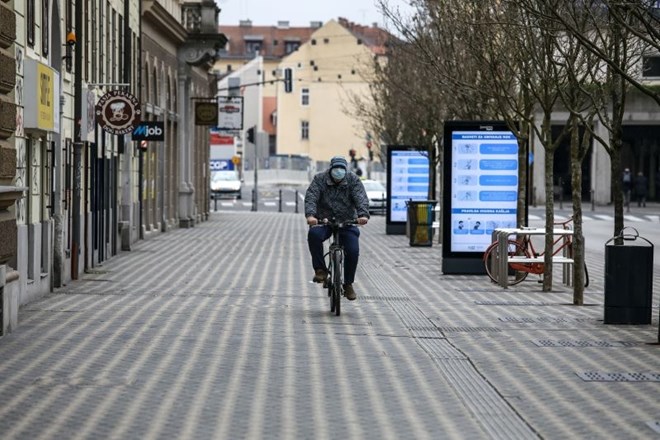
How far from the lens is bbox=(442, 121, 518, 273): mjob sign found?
2533 centimetres

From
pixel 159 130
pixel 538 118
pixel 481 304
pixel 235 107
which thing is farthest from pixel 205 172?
pixel 481 304

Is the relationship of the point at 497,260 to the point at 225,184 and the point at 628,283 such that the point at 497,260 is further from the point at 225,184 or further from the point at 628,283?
the point at 225,184

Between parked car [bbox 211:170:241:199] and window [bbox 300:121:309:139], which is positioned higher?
window [bbox 300:121:309:139]

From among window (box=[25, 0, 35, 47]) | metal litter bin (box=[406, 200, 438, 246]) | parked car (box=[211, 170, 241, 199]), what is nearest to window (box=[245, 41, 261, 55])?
parked car (box=[211, 170, 241, 199])

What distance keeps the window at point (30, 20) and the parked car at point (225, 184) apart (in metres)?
66.5

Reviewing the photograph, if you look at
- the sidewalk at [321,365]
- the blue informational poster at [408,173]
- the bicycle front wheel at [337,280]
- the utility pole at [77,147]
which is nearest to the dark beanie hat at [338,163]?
the bicycle front wheel at [337,280]

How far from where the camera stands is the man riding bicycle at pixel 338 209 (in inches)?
719

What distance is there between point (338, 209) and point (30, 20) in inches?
174

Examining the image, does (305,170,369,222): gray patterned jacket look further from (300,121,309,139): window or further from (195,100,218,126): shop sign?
(300,121,309,139): window

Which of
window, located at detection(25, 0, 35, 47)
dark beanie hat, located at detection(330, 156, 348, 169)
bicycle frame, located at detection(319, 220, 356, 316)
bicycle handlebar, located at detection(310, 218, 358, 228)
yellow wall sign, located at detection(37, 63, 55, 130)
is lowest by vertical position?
bicycle frame, located at detection(319, 220, 356, 316)

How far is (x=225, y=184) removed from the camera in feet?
293

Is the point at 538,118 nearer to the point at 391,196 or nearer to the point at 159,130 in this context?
the point at 391,196

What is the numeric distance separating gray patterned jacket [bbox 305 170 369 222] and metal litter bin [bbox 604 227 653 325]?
2.91 m

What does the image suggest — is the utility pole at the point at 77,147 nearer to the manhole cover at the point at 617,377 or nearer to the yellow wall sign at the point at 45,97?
the yellow wall sign at the point at 45,97
